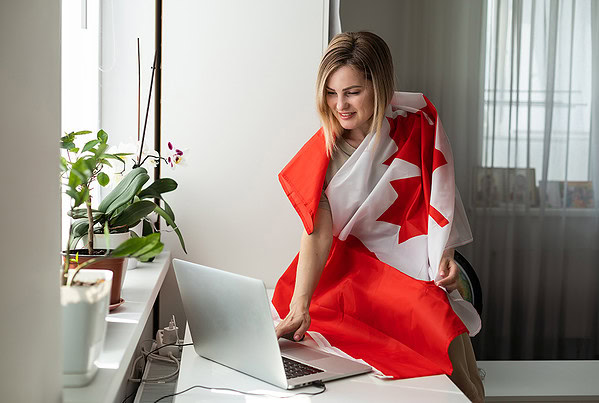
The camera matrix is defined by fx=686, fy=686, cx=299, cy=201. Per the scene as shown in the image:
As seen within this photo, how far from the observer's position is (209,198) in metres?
2.09

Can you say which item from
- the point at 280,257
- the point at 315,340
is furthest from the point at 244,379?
the point at 280,257

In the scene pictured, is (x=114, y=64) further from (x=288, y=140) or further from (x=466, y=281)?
(x=466, y=281)

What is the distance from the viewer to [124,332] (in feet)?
4.21

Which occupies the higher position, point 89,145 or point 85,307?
point 89,145

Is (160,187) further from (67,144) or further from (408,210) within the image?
(408,210)

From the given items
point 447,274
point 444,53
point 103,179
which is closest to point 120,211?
point 103,179

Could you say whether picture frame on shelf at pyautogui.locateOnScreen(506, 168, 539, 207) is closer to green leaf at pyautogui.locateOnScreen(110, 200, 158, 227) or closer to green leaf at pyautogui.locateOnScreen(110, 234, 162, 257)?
green leaf at pyautogui.locateOnScreen(110, 200, 158, 227)

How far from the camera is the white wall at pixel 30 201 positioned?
614 mm

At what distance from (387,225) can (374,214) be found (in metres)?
0.05

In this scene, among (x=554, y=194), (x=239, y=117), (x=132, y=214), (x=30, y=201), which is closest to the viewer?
(x=30, y=201)

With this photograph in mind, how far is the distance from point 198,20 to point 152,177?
49cm

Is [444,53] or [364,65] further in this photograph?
[444,53]

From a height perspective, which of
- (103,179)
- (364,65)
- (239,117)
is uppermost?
(364,65)

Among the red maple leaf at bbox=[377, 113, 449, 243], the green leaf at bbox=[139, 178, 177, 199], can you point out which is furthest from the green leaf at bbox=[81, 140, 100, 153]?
the red maple leaf at bbox=[377, 113, 449, 243]
